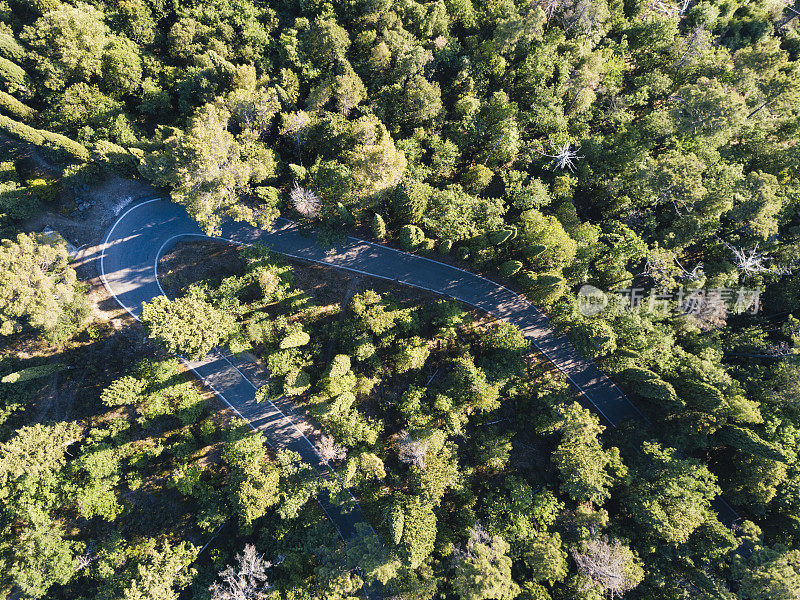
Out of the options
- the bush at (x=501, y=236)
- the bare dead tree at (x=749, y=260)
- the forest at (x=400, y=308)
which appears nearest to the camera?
the forest at (x=400, y=308)

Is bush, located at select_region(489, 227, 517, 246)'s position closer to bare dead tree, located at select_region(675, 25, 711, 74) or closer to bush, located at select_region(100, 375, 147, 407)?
bare dead tree, located at select_region(675, 25, 711, 74)

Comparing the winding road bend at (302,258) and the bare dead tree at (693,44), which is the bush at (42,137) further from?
the bare dead tree at (693,44)

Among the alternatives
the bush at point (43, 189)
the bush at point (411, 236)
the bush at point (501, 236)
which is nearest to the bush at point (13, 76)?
the bush at point (43, 189)

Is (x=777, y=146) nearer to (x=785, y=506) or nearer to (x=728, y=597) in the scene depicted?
(x=785, y=506)

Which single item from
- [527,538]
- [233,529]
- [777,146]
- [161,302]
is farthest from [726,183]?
[233,529]

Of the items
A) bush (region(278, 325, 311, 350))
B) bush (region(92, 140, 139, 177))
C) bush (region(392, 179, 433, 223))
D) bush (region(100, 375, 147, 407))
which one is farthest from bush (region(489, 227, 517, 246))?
bush (region(100, 375, 147, 407))
